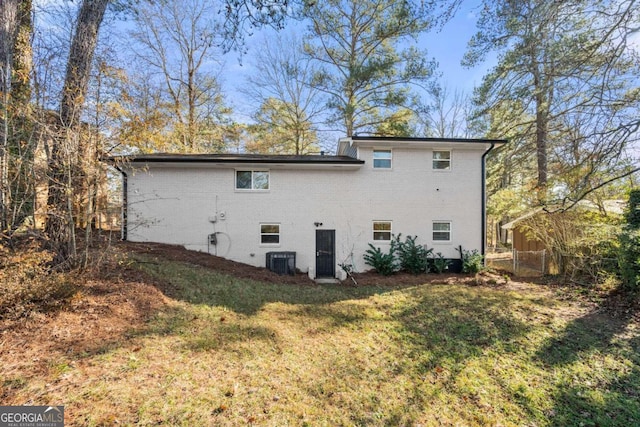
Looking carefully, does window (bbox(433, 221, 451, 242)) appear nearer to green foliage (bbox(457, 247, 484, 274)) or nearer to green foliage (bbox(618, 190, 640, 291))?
green foliage (bbox(457, 247, 484, 274))

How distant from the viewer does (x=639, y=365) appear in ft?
14.5

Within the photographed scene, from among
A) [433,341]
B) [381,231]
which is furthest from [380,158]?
[433,341]

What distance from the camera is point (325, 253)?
10680 mm

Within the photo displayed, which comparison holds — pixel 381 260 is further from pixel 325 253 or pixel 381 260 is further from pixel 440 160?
pixel 440 160

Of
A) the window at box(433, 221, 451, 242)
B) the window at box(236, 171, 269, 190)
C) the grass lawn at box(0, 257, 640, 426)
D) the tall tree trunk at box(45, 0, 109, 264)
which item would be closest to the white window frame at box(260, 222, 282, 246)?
the window at box(236, 171, 269, 190)

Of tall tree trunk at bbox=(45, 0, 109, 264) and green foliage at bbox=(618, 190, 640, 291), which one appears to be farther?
green foliage at bbox=(618, 190, 640, 291)

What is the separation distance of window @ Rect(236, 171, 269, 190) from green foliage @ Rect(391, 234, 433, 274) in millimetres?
5590

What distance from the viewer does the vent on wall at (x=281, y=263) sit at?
9.81 meters

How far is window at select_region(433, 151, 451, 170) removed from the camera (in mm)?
11086

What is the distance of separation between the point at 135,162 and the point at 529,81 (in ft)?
48.2

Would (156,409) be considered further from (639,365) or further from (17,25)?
(17,25)

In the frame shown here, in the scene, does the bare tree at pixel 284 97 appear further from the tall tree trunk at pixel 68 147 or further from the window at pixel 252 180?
the tall tree trunk at pixel 68 147

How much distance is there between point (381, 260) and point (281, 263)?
3762mm

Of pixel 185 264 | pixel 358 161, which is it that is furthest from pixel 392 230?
pixel 185 264
